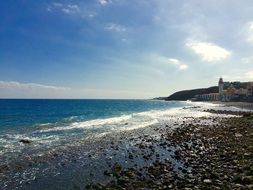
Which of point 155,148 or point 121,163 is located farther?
point 155,148

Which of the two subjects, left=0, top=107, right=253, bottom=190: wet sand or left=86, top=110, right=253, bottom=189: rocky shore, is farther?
left=0, top=107, right=253, bottom=190: wet sand

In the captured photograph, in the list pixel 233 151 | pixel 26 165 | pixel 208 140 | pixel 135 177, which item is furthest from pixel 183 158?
pixel 26 165

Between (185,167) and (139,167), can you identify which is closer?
(185,167)

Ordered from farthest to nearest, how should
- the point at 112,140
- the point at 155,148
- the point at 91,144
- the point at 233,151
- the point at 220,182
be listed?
the point at 112,140
the point at 91,144
the point at 155,148
the point at 233,151
the point at 220,182

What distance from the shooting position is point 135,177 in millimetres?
16734

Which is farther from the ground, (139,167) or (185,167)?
(185,167)

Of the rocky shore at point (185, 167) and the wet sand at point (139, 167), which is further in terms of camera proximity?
the wet sand at point (139, 167)

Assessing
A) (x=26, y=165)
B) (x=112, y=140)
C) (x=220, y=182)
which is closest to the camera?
(x=220, y=182)

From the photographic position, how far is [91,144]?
1131 inches

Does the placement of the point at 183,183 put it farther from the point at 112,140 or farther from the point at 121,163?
the point at 112,140

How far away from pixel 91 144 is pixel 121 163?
8542 millimetres

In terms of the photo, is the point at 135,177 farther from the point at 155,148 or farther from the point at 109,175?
the point at 155,148

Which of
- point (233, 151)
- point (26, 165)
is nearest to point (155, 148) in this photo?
point (233, 151)

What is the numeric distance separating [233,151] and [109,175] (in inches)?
404
